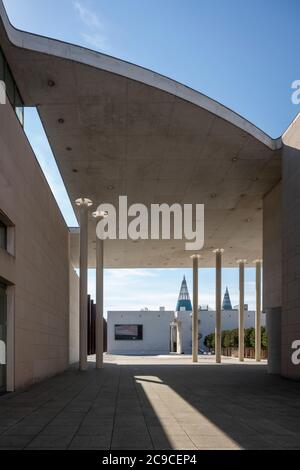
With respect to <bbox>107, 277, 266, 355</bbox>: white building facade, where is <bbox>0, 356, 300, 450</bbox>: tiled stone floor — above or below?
above

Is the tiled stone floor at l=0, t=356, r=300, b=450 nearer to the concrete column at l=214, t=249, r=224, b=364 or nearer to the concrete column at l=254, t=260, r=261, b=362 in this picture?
the concrete column at l=214, t=249, r=224, b=364

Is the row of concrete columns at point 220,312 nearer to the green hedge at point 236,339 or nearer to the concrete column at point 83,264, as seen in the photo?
the green hedge at point 236,339

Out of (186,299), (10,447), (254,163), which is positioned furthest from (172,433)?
(186,299)

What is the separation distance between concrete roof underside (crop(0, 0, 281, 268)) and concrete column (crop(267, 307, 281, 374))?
5.12 m

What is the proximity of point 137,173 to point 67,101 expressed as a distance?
6122 millimetres

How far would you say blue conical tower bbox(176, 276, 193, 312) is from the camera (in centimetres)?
12475

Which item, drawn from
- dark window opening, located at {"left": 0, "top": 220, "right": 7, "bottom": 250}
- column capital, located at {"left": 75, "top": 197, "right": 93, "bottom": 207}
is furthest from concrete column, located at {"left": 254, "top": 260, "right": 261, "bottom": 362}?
dark window opening, located at {"left": 0, "top": 220, "right": 7, "bottom": 250}

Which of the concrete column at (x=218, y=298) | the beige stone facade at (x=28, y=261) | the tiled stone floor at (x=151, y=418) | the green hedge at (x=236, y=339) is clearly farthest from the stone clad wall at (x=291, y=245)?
the green hedge at (x=236, y=339)

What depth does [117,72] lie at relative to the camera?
13.8 metres

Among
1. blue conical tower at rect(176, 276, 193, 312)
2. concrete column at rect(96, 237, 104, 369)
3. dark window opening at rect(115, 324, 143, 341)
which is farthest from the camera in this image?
blue conical tower at rect(176, 276, 193, 312)

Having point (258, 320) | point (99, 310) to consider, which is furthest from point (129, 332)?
point (99, 310)

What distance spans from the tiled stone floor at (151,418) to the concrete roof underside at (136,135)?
7.76 metres

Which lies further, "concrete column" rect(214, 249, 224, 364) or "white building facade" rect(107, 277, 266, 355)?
"white building facade" rect(107, 277, 266, 355)
